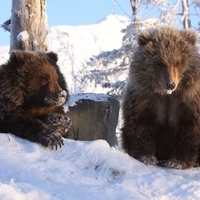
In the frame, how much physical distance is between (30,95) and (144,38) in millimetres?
1686

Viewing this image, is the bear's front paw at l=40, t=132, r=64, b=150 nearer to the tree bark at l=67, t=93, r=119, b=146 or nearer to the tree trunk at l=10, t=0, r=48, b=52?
the tree bark at l=67, t=93, r=119, b=146

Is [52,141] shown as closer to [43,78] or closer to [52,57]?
[43,78]

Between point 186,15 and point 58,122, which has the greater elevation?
point 186,15

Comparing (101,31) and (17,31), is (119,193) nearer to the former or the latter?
(17,31)

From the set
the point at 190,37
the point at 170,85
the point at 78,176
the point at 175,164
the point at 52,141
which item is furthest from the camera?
the point at 190,37

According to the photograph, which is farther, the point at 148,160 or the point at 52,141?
the point at 148,160

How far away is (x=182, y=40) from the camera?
605cm

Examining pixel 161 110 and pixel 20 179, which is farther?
pixel 161 110

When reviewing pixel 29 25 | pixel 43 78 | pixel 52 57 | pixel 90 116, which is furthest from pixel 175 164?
pixel 29 25

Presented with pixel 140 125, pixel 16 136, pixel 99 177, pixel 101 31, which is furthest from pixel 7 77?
pixel 101 31

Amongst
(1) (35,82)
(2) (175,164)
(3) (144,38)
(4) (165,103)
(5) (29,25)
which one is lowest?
(2) (175,164)

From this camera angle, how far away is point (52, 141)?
16.0 feet

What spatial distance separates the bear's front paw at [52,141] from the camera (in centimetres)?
486

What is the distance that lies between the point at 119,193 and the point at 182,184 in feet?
2.72
